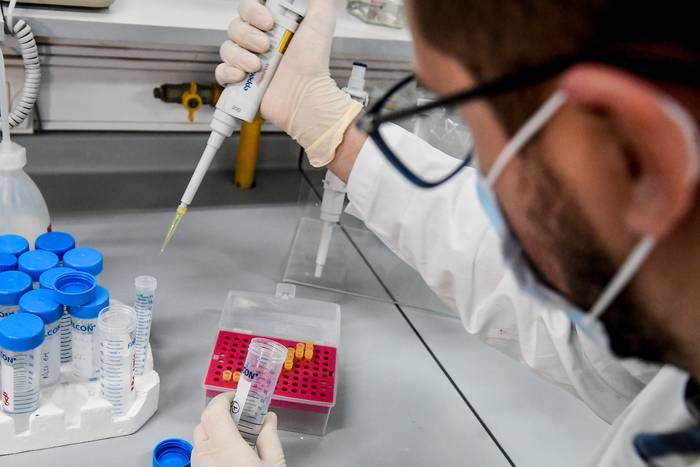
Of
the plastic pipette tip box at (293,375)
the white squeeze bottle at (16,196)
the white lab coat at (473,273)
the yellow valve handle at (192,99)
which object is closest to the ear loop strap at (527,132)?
the white lab coat at (473,273)

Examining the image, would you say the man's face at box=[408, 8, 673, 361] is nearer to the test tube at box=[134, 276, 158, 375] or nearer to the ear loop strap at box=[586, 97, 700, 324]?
the ear loop strap at box=[586, 97, 700, 324]

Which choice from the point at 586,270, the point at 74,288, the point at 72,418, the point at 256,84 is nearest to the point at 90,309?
the point at 74,288

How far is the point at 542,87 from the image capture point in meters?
0.51

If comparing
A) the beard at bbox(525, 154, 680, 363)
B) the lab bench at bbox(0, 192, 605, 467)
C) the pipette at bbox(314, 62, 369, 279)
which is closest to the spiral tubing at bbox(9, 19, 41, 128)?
the lab bench at bbox(0, 192, 605, 467)

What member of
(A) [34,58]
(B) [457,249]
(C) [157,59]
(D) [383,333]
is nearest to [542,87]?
(B) [457,249]

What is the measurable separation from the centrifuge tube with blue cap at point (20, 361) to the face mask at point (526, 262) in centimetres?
64

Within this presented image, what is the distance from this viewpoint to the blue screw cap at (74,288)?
38.3 inches

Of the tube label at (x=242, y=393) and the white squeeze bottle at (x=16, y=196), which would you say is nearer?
the tube label at (x=242, y=393)

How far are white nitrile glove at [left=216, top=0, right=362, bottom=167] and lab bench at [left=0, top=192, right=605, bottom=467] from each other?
373mm

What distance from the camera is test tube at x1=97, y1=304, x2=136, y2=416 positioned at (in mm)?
979

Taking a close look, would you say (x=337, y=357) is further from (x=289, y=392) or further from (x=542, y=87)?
(x=542, y=87)

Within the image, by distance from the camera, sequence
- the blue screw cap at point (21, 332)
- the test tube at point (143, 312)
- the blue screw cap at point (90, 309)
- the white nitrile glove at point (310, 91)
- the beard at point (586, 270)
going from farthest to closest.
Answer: the white nitrile glove at point (310, 91) → the test tube at point (143, 312) → the blue screw cap at point (90, 309) → the blue screw cap at point (21, 332) → the beard at point (586, 270)

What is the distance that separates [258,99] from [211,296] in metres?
0.42

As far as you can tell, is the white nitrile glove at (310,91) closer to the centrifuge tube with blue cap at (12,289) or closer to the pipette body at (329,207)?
the pipette body at (329,207)
